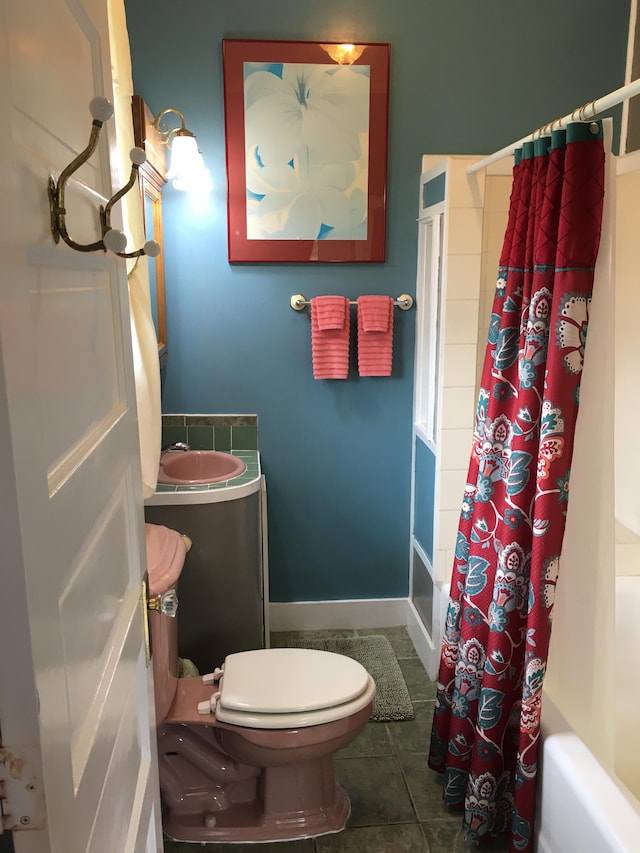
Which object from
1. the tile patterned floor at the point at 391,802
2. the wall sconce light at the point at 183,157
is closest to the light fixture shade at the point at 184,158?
the wall sconce light at the point at 183,157

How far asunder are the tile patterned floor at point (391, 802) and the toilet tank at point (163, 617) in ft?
1.61

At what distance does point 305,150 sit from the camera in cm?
265

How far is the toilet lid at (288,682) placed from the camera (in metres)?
1.86

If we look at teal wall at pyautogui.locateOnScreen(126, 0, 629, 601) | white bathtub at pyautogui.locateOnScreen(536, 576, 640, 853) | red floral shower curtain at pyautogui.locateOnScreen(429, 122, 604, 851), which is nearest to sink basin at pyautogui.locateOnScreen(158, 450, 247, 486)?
teal wall at pyautogui.locateOnScreen(126, 0, 629, 601)

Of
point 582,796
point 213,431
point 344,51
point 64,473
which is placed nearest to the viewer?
point 64,473

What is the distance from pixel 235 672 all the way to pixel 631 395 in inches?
62.9

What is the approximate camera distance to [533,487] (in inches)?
68.1

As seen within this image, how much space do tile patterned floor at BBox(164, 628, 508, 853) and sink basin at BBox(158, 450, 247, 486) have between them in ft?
3.56

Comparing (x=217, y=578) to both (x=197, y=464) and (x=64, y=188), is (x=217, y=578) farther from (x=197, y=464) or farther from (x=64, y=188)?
(x=64, y=188)

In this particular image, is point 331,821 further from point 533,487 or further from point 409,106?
point 409,106

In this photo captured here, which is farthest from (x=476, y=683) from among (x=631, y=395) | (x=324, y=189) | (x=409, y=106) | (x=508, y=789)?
(x=409, y=106)

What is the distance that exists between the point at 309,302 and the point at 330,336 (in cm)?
17

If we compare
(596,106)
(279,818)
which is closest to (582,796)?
(279,818)

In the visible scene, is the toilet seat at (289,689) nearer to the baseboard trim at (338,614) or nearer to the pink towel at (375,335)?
the baseboard trim at (338,614)
